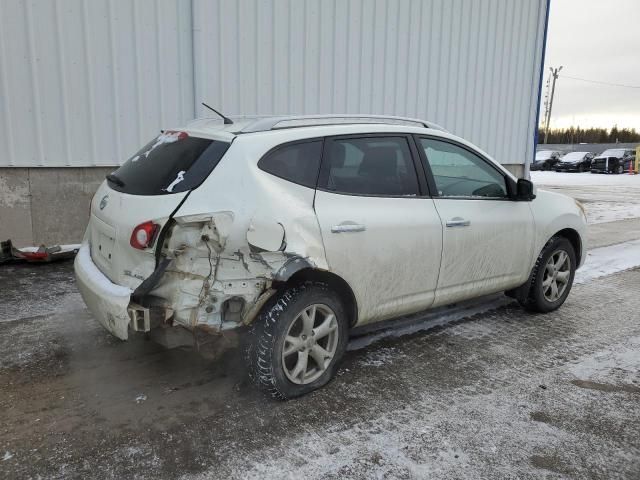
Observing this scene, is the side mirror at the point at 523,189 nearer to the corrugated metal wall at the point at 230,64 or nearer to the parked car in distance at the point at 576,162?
the corrugated metal wall at the point at 230,64

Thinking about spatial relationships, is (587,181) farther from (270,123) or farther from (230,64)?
(270,123)

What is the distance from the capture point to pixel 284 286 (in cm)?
319

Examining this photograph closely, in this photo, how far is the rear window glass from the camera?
10.2 feet

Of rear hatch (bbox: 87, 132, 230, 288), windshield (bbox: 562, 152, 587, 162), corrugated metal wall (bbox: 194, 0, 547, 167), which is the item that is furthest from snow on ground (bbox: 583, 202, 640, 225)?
windshield (bbox: 562, 152, 587, 162)

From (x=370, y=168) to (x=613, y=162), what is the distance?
34.7 m

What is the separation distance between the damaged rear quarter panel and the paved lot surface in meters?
0.64

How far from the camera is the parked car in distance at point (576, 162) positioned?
113 feet

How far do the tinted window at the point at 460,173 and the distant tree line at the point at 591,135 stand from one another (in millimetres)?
63280

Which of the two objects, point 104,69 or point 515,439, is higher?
point 104,69

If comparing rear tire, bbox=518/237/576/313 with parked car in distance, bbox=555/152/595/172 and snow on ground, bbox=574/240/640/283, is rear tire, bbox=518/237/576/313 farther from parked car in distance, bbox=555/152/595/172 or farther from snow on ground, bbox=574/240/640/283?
parked car in distance, bbox=555/152/595/172

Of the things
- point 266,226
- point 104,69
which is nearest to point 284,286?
point 266,226

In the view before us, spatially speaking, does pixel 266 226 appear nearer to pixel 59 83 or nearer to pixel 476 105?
pixel 59 83

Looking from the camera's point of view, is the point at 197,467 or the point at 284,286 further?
the point at 284,286

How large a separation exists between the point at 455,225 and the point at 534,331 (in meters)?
1.39
